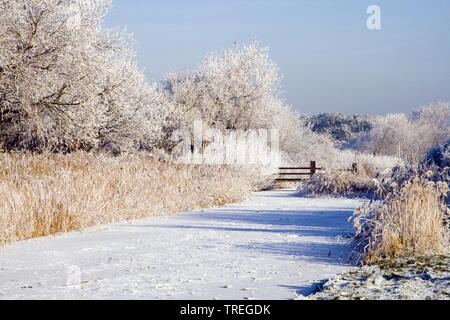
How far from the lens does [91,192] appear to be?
8961 mm

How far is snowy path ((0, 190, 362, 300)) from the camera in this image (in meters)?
4.53

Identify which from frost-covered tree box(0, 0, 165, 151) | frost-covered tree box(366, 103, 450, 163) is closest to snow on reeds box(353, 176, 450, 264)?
frost-covered tree box(0, 0, 165, 151)

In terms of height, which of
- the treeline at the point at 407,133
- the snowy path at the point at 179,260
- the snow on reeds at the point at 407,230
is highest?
the treeline at the point at 407,133

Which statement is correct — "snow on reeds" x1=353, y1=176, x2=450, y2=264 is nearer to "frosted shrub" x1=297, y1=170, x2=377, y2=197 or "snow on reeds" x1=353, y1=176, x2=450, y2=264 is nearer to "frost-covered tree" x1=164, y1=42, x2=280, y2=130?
"frosted shrub" x1=297, y1=170, x2=377, y2=197

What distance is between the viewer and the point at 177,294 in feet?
14.3

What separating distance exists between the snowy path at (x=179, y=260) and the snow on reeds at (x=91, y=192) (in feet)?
1.19

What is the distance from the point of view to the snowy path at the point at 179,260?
4531 mm

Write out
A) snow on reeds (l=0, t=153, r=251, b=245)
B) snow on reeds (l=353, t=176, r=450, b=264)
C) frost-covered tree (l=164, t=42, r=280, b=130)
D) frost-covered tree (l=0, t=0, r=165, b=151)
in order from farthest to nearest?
frost-covered tree (l=164, t=42, r=280, b=130), frost-covered tree (l=0, t=0, r=165, b=151), snow on reeds (l=0, t=153, r=251, b=245), snow on reeds (l=353, t=176, r=450, b=264)

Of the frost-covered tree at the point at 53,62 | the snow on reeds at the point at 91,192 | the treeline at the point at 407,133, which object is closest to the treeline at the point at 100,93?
the frost-covered tree at the point at 53,62

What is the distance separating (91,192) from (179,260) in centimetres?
359

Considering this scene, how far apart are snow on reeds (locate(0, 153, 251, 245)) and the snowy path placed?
361 mm

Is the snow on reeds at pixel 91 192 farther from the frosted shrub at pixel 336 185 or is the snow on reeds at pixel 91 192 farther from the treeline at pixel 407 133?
the treeline at pixel 407 133
